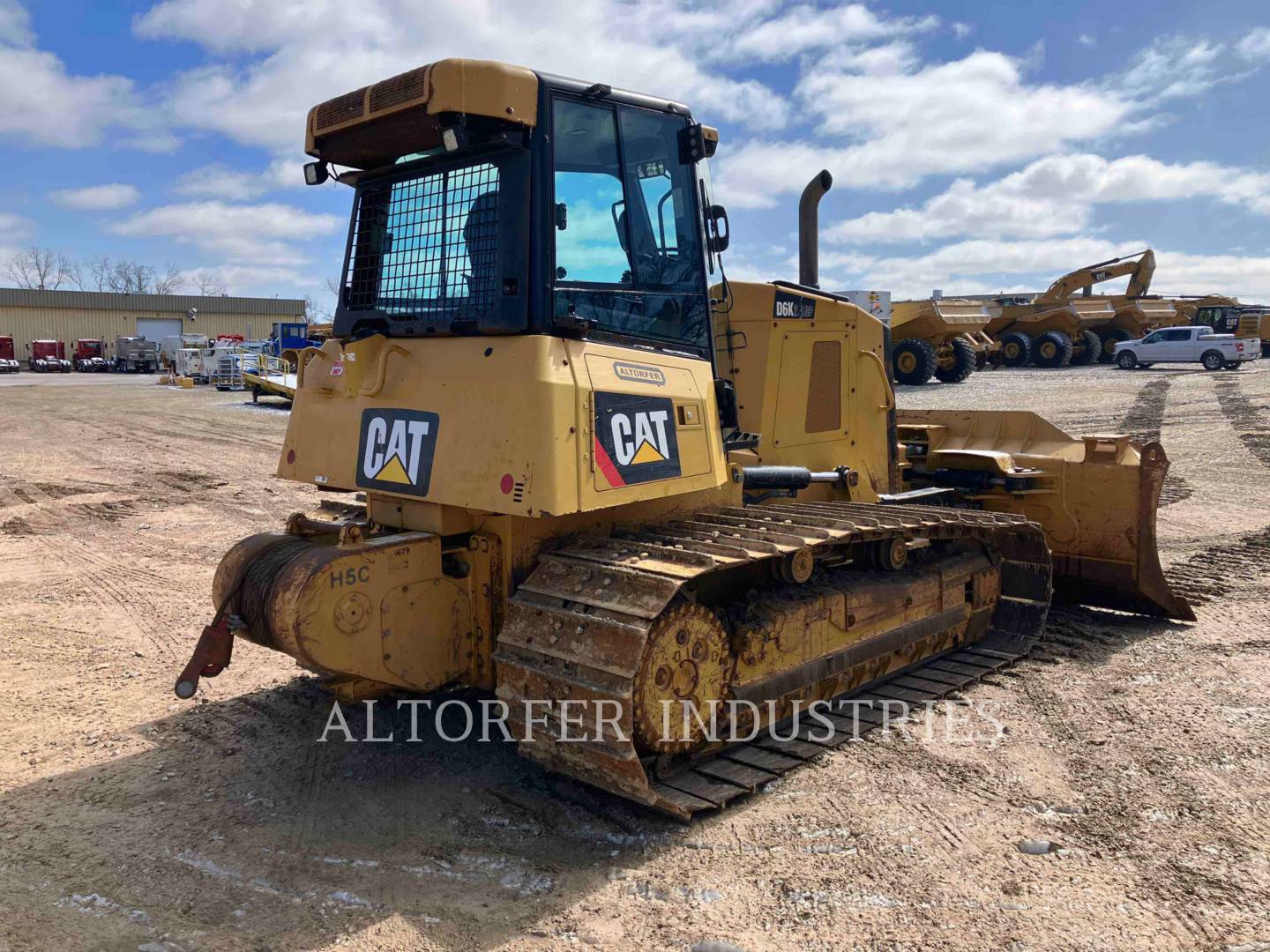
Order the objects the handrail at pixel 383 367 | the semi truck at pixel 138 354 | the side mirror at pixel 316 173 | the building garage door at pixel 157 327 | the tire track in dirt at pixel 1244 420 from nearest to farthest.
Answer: the handrail at pixel 383 367 → the side mirror at pixel 316 173 → the tire track in dirt at pixel 1244 420 → the semi truck at pixel 138 354 → the building garage door at pixel 157 327

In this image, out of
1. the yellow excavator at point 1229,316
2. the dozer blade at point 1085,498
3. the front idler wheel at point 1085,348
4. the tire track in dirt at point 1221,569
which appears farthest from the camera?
the yellow excavator at point 1229,316

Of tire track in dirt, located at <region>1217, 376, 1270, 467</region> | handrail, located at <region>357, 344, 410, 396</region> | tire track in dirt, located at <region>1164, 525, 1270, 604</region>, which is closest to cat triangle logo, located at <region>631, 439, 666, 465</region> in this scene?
handrail, located at <region>357, 344, 410, 396</region>

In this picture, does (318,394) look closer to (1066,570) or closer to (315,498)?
(1066,570)

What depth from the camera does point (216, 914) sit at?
352 centimetres

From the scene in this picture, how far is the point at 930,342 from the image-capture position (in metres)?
27.7

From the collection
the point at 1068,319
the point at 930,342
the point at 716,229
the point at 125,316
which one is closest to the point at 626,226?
the point at 716,229

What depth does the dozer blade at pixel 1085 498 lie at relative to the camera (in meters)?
7.14

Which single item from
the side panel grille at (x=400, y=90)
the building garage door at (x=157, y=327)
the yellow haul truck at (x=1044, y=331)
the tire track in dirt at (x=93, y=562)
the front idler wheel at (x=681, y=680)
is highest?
the building garage door at (x=157, y=327)

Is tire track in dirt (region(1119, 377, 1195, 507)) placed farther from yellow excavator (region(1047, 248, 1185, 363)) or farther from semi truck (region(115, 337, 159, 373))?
semi truck (region(115, 337, 159, 373))

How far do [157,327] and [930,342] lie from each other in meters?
60.7

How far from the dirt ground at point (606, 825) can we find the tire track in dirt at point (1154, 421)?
6043 mm

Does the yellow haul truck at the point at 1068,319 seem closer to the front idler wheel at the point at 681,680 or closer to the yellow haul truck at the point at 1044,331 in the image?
the yellow haul truck at the point at 1044,331

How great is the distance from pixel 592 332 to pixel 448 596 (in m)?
1.41

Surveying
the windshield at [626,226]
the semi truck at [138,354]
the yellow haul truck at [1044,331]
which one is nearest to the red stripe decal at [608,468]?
the windshield at [626,226]
